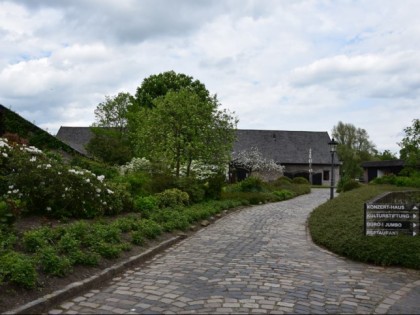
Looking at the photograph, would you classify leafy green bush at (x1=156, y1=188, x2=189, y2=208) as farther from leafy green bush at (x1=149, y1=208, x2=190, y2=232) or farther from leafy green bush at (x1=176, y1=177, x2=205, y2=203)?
leafy green bush at (x1=149, y1=208, x2=190, y2=232)

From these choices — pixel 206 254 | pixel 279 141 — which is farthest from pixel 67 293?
pixel 279 141

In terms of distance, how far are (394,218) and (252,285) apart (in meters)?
4.42

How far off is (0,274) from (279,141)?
5102 cm

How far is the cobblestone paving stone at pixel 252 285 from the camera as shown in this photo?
6.11 meters

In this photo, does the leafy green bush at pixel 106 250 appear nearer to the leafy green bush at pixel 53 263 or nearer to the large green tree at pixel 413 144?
the leafy green bush at pixel 53 263

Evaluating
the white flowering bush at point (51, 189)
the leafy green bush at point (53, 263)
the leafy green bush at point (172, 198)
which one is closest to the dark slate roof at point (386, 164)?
the leafy green bush at point (172, 198)

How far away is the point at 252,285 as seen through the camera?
7.23 m

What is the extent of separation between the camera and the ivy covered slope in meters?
21.7

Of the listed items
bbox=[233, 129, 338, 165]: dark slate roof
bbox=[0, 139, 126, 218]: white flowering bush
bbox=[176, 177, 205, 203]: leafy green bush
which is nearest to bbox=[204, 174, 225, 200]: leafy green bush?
bbox=[176, 177, 205, 203]: leafy green bush

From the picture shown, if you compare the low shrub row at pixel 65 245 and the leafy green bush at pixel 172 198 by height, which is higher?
the leafy green bush at pixel 172 198

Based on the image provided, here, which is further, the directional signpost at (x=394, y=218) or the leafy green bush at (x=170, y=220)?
the leafy green bush at (x=170, y=220)

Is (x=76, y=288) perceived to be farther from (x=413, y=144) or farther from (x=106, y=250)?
(x=413, y=144)

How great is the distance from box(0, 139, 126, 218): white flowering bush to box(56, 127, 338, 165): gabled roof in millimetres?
40742

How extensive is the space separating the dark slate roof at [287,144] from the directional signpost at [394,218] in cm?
4185
